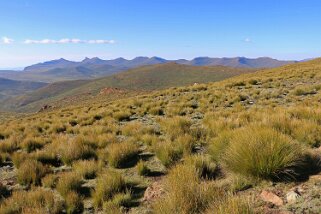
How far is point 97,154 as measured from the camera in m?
8.27

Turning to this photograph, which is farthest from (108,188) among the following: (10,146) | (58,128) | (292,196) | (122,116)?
(122,116)

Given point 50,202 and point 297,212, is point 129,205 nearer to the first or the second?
point 50,202

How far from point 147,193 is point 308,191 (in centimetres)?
252

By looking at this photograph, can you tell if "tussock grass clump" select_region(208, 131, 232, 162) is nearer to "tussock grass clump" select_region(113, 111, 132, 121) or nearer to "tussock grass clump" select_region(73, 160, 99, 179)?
"tussock grass clump" select_region(73, 160, 99, 179)

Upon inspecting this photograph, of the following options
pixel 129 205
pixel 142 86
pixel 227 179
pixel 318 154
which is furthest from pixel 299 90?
pixel 142 86

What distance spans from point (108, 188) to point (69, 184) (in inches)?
37.0

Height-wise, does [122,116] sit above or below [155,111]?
below

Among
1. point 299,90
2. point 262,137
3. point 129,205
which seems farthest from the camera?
point 299,90

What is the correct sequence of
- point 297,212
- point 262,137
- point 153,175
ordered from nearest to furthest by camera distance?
point 297,212
point 262,137
point 153,175

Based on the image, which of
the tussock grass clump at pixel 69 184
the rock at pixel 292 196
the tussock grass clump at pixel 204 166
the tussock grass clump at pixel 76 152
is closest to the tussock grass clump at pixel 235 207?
the rock at pixel 292 196

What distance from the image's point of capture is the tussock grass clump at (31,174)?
6.94 m

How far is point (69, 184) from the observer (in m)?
6.09

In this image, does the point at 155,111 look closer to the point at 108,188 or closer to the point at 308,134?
the point at 308,134

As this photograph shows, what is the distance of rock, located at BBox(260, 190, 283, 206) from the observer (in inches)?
171
